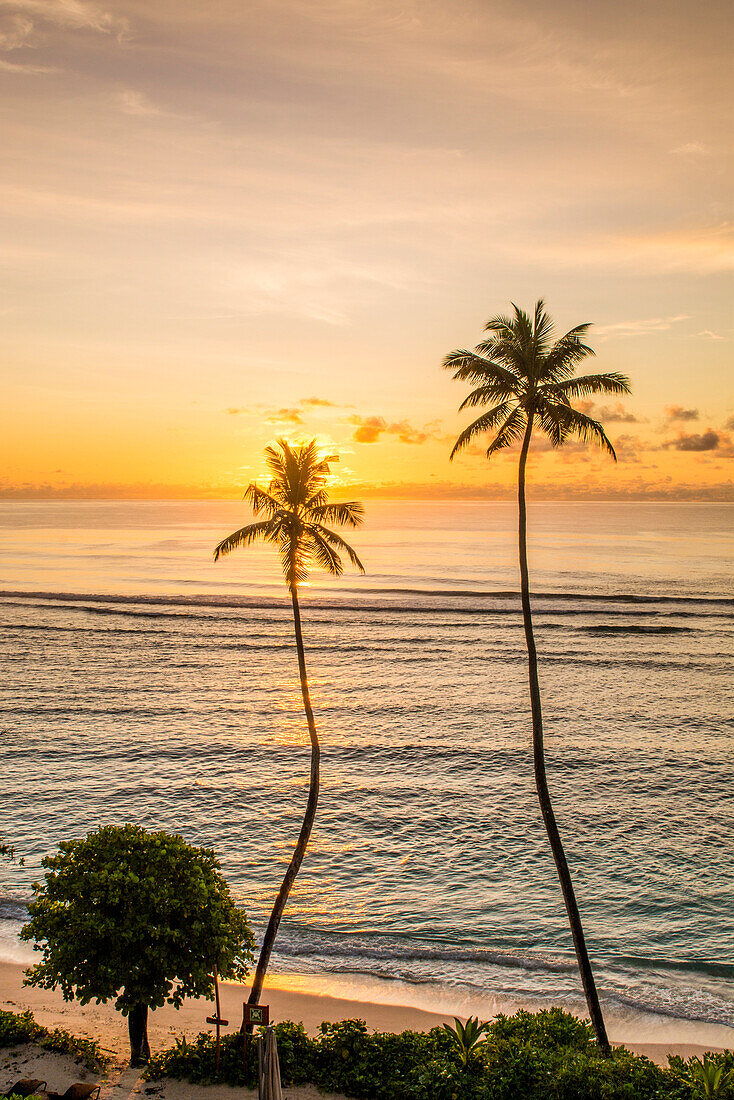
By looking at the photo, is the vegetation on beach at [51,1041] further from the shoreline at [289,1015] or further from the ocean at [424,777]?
the ocean at [424,777]

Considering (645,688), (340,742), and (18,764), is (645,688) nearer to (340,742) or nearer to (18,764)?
(340,742)

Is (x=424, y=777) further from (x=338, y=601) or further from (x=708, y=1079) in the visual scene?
(x=338, y=601)

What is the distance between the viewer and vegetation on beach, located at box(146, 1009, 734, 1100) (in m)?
14.9

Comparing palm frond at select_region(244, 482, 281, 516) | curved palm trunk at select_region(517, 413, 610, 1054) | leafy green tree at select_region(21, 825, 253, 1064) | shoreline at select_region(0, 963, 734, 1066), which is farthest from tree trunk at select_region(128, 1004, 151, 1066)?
palm frond at select_region(244, 482, 281, 516)

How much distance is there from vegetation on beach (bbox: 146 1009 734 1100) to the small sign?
1.99 ft

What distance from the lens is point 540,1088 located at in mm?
14867

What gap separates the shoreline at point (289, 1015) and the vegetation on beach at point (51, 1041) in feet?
4.65

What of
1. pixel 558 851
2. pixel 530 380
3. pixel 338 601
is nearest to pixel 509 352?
pixel 530 380

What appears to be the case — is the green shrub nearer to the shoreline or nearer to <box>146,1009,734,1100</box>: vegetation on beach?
<box>146,1009,734,1100</box>: vegetation on beach

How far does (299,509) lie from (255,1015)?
1389cm

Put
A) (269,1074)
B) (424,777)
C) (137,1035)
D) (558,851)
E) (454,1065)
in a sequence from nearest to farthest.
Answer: (269,1074), (454,1065), (137,1035), (558,851), (424,777)

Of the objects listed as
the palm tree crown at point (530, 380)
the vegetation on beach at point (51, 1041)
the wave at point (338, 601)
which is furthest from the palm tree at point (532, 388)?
the wave at point (338, 601)

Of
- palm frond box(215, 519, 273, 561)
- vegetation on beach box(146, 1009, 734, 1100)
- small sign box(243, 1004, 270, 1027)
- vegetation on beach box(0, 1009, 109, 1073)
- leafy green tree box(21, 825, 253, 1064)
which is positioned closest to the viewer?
vegetation on beach box(146, 1009, 734, 1100)

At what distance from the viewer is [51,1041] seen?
57.1 ft
